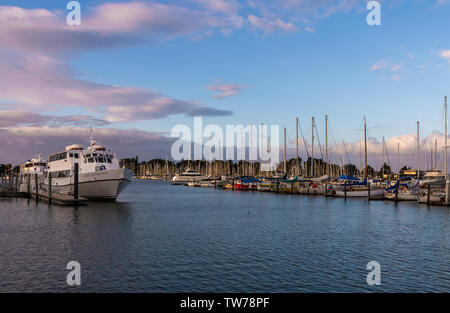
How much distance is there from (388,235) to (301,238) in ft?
27.7

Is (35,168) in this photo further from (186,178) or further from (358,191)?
(186,178)

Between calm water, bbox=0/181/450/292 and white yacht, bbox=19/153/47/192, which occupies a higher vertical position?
white yacht, bbox=19/153/47/192

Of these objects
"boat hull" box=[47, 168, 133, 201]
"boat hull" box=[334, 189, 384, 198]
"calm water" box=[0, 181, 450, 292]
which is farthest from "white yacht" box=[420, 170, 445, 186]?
"boat hull" box=[47, 168, 133, 201]

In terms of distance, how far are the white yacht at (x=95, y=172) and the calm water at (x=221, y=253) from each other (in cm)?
Result: 1446

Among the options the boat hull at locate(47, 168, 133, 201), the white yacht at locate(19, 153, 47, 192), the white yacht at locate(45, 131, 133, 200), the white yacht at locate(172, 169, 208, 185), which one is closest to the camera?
the boat hull at locate(47, 168, 133, 201)

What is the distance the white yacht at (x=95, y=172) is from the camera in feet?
196

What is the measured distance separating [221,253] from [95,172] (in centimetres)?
3882

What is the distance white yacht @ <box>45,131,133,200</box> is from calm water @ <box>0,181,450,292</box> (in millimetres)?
14464

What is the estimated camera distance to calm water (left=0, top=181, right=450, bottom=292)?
19.6 metres

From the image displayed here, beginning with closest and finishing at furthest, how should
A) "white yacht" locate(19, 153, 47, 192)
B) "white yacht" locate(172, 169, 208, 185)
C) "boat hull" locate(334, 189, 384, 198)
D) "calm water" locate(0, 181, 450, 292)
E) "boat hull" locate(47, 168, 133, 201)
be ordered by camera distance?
"calm water" locate(0, 181, 450, 292) < "boat hull" locate(47, 168, 133, 201) < "boat hull" locate(334, 189, 384, 198) < "white yacht" locate(19, 153, 47, 192) < "white yacht" locate(172, 169, 208, 185)

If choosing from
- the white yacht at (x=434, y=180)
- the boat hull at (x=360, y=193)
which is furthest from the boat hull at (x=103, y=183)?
the white yacht at (x=434, y=180)

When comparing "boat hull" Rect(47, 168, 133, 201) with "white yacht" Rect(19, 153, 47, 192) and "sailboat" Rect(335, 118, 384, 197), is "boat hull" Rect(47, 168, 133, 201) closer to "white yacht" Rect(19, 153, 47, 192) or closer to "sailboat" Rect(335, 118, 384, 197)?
"white yacht" Rect(19, 153, 47, 192)

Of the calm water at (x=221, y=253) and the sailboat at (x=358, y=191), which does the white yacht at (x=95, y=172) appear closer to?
the calm water at (x=221, y=253)
